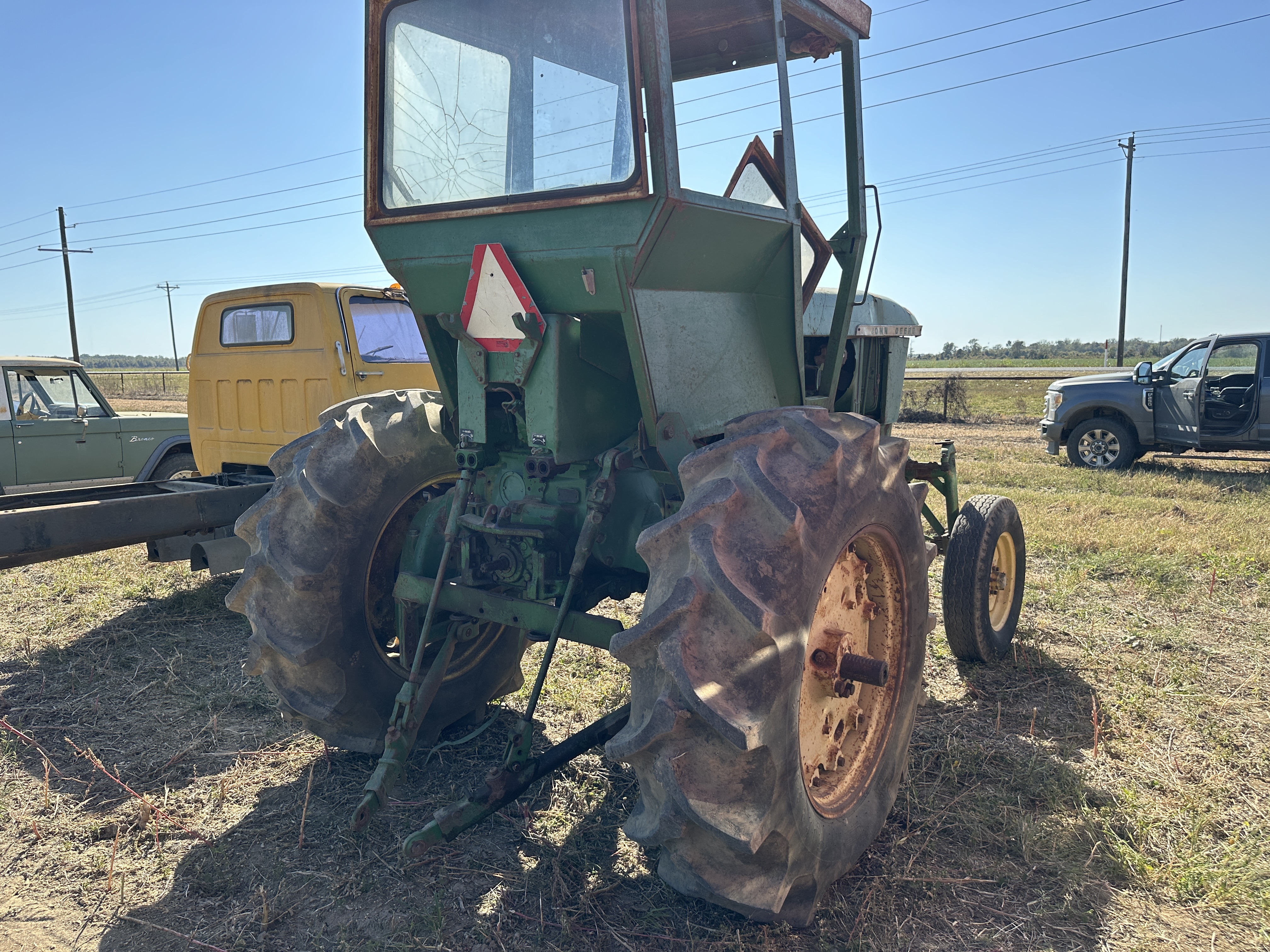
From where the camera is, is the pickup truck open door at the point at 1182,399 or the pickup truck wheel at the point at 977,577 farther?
the pickup truck open door at the point at 1182,399

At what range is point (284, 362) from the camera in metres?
6.49

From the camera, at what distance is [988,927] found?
250 centimetres

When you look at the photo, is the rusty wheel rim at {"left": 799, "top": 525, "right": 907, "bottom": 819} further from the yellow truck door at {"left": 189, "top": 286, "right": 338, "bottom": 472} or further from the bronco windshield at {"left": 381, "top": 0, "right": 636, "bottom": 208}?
the yellow truck door at {"left": 189, "top": 286, "right": 338, "bottom": 472}

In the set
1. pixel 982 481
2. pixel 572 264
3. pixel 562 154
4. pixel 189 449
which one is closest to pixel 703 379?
pixel 572 264

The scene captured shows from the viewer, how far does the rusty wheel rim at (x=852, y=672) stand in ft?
8.57

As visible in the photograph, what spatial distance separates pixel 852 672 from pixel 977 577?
6.40 feet

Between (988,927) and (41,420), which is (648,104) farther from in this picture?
(41,420)

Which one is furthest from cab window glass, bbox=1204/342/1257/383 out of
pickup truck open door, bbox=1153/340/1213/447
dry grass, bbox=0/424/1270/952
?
dry grass, bbox=0/424/1270/952

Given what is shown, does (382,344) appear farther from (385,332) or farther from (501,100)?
(501,100)

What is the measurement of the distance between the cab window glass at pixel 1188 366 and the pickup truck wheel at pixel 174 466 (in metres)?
11.6

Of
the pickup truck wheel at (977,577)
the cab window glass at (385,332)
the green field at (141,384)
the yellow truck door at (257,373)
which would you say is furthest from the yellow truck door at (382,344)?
the green field at (141,384)

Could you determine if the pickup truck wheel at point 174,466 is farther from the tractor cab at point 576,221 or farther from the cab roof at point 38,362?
the tractor cab at point 576,221

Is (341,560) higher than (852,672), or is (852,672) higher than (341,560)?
(341,560)

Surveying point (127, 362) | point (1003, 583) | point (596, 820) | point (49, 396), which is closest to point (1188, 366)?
point (1003, 583)
